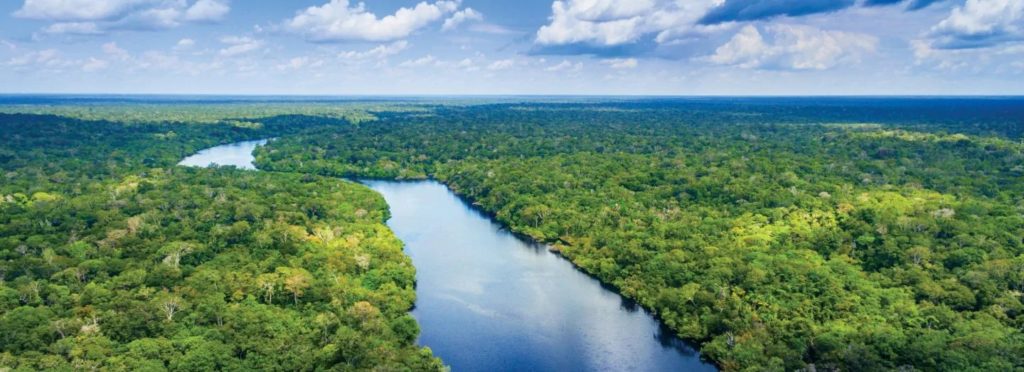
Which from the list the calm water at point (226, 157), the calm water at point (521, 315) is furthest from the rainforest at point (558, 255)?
the calm water at point (226, 157)

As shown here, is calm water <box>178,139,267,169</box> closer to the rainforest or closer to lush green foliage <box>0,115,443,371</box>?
the rainforest

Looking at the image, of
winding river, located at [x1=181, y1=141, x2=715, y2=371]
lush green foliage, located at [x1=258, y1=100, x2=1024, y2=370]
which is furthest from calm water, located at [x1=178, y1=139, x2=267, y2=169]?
winding river, located at [x1=181, y1=141, x2=715, y2=371]

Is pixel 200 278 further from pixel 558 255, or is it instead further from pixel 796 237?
pixel 796 237

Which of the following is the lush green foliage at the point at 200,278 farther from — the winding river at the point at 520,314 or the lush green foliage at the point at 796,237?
the lush green foliage at the point at 796,237

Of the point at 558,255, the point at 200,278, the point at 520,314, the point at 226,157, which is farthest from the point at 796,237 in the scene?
the point at 226,157

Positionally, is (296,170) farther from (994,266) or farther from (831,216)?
(994,266)
